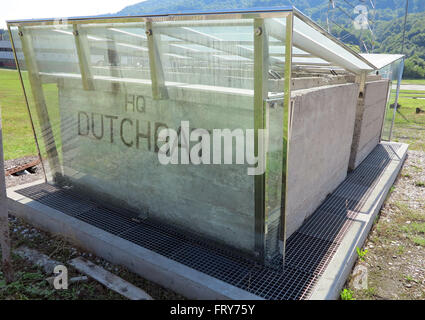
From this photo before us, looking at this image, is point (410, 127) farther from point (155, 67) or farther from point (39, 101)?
point (39, 101)

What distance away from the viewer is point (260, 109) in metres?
3.38

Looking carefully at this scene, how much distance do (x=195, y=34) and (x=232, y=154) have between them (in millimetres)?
1383

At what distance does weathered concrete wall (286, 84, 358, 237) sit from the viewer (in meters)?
4.22

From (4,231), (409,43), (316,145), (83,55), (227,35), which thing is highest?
(227,35)

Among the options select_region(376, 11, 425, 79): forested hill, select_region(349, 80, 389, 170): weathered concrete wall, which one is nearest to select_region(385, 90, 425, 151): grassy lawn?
select_region(349, 80, 389, 170): weathered concrete wall

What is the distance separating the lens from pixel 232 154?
3.85 m

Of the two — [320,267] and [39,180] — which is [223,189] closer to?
[320,267]

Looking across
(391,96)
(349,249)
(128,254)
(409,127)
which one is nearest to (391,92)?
(391,96)

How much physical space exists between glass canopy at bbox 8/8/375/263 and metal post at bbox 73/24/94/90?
1cm

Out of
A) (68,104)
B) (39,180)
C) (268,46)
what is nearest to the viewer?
(268,46)

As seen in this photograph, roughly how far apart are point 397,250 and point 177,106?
3636 millimetres

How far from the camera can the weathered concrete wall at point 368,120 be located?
7.13 m

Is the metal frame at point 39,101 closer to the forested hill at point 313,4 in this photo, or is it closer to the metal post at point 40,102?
the metal post at point 40,102

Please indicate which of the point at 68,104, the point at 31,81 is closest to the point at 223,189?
the point at 68,104
